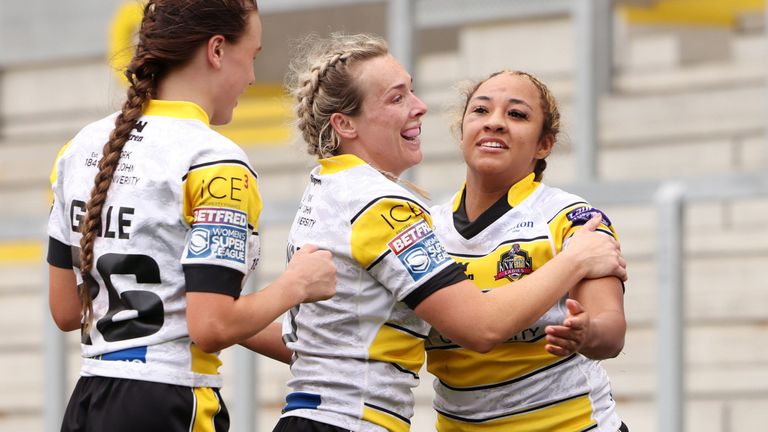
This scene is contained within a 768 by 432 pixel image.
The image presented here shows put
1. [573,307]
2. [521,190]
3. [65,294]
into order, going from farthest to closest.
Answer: [521,190], [65,294], [573,307]

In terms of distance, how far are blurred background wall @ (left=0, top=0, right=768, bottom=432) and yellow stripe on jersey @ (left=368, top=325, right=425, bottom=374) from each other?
9.17ft

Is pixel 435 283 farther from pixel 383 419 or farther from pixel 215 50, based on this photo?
pixel 215 50

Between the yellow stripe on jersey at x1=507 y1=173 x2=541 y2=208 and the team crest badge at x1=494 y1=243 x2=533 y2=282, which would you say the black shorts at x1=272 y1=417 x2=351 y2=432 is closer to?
the team crest badge at x1=494 y1=243 x2=533 y2=282

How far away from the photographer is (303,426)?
8.83ft

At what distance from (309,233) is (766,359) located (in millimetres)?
3728

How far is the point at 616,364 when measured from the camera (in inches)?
243

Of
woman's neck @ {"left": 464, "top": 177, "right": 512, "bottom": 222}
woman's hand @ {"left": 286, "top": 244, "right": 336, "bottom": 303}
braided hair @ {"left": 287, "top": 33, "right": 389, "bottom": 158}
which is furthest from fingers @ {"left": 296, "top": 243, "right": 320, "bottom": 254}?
woman's neck @ {"left": 464, "top": 177, "right": 512, "bottom": 222}

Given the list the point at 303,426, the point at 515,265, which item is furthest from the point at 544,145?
the point at 303,426

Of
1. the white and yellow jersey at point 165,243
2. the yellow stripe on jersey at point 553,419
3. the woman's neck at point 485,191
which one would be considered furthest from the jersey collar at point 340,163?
the yellow stripe on jersey at point 553,419

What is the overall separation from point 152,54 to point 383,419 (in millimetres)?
829

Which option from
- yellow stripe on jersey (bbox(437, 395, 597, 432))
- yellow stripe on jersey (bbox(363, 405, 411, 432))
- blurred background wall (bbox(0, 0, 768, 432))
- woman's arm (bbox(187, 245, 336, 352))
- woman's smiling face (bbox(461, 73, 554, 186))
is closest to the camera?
woman's arm (bbox(187, 245, 336, 352))

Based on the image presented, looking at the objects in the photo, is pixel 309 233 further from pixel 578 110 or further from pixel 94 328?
pixel 578 110

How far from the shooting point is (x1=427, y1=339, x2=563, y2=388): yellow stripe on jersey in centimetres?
290

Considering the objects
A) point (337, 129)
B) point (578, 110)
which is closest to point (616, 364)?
point (578, 110)
